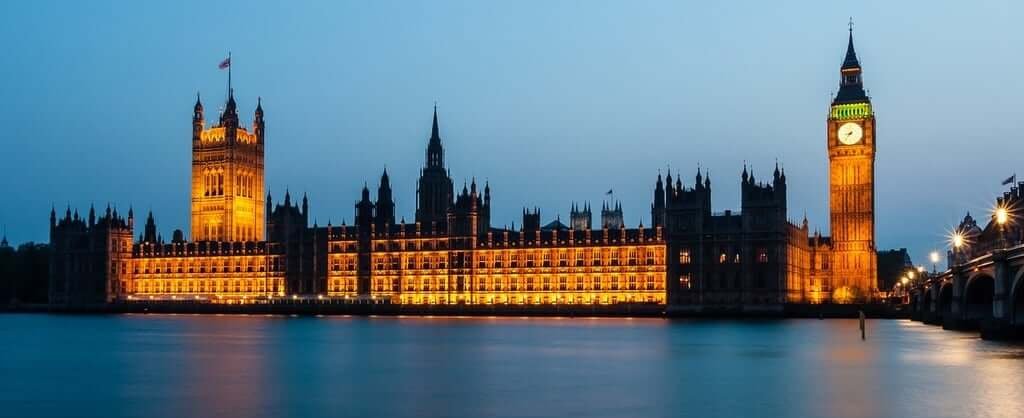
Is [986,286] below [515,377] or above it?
above

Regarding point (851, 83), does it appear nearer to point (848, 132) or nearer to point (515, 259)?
point (848, 132)

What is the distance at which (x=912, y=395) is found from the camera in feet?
129

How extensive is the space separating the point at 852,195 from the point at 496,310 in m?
46.3

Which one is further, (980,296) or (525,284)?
(525,284)

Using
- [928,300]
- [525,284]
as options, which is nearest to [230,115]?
[525,284]

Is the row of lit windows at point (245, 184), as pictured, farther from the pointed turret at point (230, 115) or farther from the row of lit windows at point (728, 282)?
the row of lit windows at point (728, 282)

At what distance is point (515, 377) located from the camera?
155ft

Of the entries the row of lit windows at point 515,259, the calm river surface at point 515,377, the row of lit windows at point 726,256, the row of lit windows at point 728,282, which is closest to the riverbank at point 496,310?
the row of lit windows at point 728,282

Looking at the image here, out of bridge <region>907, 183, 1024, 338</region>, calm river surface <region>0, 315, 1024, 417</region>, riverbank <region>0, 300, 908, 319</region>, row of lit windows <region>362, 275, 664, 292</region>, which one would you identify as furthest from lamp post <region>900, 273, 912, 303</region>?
calm river surface <region>0, 315, 1024, 417</region>

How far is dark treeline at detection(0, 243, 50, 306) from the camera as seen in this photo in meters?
180

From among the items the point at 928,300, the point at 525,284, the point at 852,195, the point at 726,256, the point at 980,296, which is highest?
the point at 852,195

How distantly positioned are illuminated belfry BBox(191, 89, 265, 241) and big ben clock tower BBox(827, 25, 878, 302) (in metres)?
88.9

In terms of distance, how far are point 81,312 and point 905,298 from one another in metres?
105

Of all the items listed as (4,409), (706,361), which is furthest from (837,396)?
(4,409)
